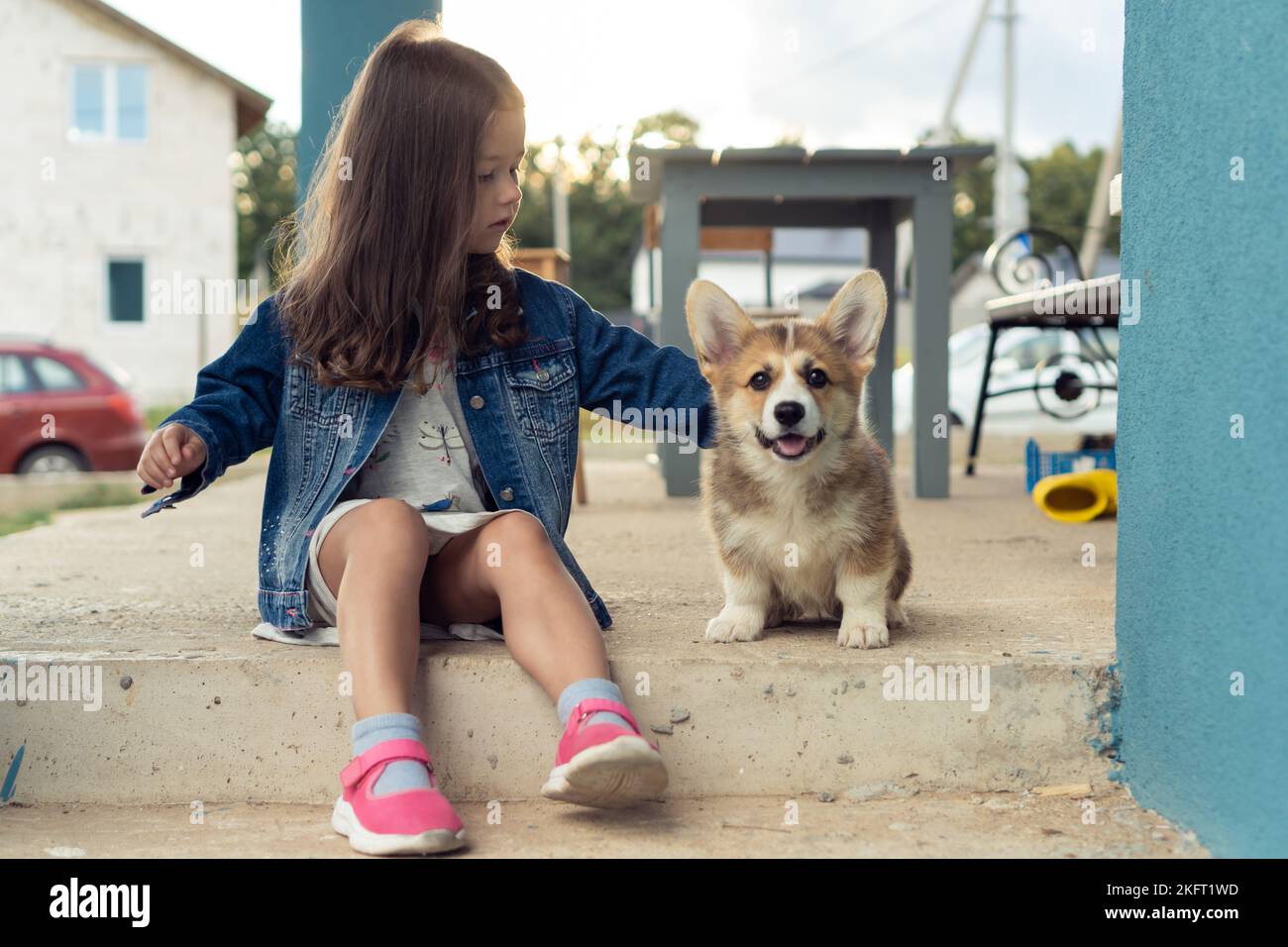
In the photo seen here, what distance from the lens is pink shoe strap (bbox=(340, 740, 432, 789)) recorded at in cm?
182

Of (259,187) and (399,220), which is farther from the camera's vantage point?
(259,187)

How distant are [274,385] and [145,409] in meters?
15.3

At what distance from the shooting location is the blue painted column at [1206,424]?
160cm

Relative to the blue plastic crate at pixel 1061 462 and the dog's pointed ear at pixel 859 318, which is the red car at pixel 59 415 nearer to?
the blue plastic crate at pixel 1061 462

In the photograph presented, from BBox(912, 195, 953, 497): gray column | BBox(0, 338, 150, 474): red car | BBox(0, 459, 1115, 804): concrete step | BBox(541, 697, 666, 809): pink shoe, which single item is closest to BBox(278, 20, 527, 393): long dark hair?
BBox(0, 459, 1115, 804): concrete step

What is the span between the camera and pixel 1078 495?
4082 mm

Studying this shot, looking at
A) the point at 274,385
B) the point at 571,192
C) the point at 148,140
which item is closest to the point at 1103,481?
the point at 274,385

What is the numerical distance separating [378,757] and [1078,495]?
2.95m

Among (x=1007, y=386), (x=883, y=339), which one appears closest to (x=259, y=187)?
(x=1007, y=386)

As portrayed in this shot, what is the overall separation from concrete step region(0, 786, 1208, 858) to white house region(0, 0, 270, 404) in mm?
15716
